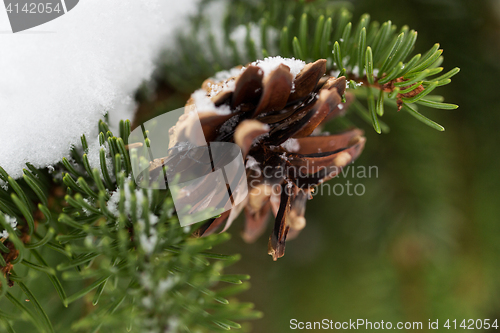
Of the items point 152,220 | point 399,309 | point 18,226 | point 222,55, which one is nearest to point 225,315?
point 152,220

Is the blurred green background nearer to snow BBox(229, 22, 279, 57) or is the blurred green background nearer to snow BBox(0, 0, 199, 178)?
snow BBox(229, 22, 279, 57)

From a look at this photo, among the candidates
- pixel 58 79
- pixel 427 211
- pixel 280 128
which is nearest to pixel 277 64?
pixel 280 128

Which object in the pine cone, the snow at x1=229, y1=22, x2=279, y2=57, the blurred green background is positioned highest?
the snow at x1=229, y1=22, x2=279, y2=57

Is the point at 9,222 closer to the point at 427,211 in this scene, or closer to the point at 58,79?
the point at 58,79

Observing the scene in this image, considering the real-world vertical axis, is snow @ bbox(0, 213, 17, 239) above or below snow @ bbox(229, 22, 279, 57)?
below

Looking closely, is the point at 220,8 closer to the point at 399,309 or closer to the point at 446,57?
the point at 446,57

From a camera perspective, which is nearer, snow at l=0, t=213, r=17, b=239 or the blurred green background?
snow at l=0, t=213, r=17, b=239

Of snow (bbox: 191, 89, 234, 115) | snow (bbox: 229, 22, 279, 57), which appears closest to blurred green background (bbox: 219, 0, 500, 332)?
snow (bbox: 229, 22, 279, 57)
